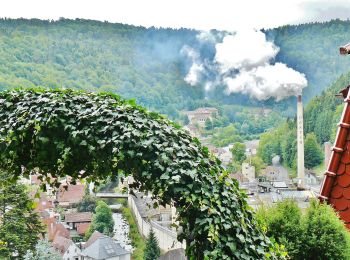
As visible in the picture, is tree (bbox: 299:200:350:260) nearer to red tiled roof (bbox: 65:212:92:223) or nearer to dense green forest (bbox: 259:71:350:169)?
red tiled roof (bbox: 65:212:92:223)

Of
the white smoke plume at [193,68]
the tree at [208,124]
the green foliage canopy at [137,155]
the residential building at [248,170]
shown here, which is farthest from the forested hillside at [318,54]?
the green foliage canopy at [137,155]

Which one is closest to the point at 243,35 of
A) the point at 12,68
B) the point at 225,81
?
the point at 225,81

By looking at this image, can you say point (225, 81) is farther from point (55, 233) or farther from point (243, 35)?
point (55, 233)

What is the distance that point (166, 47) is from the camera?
166 feet

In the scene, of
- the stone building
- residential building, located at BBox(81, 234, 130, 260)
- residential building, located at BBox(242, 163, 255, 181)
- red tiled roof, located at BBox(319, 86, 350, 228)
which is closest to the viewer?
red tiled roof, located at BBox(319, 86, 350, 228)

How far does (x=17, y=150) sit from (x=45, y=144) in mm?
205

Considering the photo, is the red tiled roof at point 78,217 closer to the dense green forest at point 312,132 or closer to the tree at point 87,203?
the tree at point 87,203

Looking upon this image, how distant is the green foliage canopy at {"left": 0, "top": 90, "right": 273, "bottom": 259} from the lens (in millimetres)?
2457

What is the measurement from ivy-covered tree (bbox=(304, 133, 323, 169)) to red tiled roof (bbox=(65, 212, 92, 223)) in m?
14.7

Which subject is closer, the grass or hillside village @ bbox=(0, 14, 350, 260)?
hillside village @ bbox=(0, 14, 350, 260)

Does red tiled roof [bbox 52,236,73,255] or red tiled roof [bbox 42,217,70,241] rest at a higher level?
red tiled roof [bbox 42,217,70,241]

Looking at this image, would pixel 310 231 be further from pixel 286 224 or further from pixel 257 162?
pixel 257 162

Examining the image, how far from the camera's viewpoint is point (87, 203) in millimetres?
26250

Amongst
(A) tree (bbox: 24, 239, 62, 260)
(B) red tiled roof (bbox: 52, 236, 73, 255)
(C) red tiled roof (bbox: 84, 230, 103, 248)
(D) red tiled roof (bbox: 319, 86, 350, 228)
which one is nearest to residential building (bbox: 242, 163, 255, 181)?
(C) red tiled roof (bbox: 84, 230, 103, 248)
